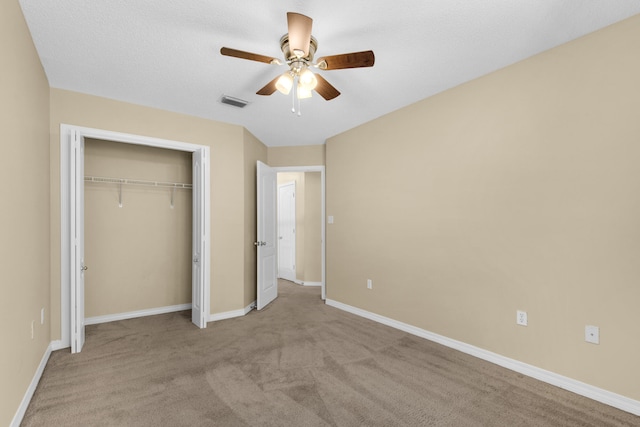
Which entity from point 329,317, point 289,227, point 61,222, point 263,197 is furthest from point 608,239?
point 289,227

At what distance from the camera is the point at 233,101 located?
3213 mm

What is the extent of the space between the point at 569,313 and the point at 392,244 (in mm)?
1745

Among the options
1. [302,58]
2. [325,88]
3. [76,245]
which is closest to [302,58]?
[302,58]

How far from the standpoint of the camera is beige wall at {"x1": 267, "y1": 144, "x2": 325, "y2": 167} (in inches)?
190

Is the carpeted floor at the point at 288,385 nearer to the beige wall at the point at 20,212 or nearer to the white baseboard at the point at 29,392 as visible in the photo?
the white baseboard at the point at 29,392

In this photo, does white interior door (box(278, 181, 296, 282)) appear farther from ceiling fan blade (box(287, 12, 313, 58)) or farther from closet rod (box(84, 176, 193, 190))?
ceiling fan blade (box(287, 12, 313, 58))

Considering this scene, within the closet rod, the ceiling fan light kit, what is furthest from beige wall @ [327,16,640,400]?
the closet rod

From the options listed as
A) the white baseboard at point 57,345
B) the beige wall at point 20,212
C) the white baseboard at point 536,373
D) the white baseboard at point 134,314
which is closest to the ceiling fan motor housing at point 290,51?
the beige wall at point 20,212

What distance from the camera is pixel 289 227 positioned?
20.9 feet

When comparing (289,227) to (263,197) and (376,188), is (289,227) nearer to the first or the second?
(263,197)

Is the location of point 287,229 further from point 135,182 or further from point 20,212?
point 20,212

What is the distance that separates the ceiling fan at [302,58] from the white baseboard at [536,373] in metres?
2.63

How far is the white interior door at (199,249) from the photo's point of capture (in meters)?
3.59

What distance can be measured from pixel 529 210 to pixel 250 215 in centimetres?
333
